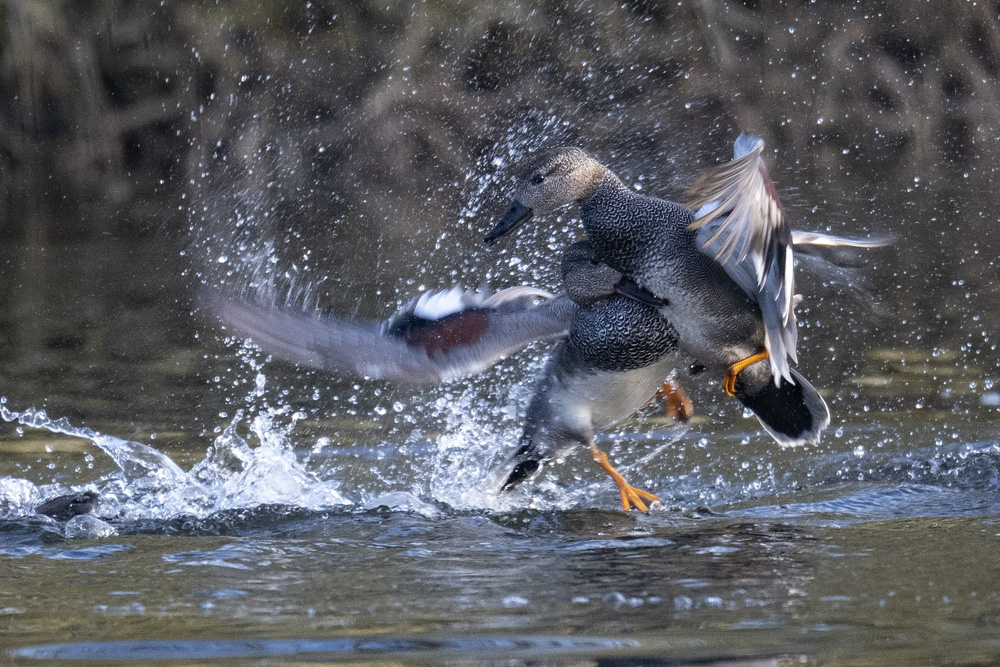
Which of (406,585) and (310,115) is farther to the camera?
(310,115)

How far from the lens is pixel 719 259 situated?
151 inches

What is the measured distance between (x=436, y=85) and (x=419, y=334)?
20.6 ft

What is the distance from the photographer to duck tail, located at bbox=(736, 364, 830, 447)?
4160mm

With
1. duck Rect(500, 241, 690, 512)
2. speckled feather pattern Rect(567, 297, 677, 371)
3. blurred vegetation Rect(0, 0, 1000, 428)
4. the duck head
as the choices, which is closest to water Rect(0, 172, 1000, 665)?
duck Rect(500, 241, 690, 512)

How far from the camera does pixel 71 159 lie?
10992 millimetres

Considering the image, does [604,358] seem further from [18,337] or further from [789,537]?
[18,337]

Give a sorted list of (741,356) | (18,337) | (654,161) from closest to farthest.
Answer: (741,356)
(18,337)
(654,161)

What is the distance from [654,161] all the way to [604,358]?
17.8 feet

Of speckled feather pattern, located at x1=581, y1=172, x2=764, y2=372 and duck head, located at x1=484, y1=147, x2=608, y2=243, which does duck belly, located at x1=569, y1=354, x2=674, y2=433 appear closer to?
speckled feather pattern, located at x1=581, y1=172, x2=764, y2=372

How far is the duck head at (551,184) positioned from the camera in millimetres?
4199

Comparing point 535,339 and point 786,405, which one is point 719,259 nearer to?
point 786,405

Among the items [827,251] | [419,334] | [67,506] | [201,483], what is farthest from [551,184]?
[67,506]

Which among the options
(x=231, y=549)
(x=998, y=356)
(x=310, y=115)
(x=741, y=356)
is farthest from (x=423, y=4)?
(x=231, y=549)

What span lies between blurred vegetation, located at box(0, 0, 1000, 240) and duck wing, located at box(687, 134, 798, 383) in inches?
244
